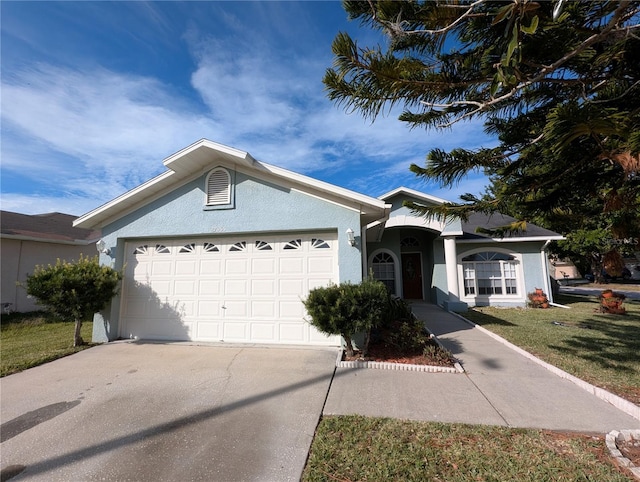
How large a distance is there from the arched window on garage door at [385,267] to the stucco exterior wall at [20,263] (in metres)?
14.3

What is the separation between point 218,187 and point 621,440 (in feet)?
27.3

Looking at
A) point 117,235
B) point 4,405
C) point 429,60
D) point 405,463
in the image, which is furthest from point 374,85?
point 117,235

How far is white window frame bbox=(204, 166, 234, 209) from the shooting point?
7500mm

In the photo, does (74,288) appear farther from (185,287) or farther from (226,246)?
(226,246)

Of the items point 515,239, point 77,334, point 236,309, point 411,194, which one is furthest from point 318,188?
point 515,239

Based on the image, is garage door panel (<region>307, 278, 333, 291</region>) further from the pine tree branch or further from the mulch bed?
the pine tree branch

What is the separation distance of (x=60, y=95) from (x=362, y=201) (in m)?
7.89

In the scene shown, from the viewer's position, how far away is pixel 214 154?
743 cm

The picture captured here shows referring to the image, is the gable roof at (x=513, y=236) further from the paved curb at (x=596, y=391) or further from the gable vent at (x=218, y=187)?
the gable vent at (x=218, y=187)

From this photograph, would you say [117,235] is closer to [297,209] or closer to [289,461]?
[297,209]

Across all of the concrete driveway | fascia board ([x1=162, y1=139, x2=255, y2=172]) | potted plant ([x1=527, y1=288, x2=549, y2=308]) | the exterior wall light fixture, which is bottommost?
the concrete driveway

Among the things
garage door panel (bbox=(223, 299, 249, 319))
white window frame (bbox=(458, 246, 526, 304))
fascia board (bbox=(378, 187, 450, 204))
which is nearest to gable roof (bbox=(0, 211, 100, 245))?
garage door panel (bbox=(223, 299, 249, 319))

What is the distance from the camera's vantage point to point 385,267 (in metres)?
15.0

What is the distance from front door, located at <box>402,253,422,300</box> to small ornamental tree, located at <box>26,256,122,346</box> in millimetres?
13210
